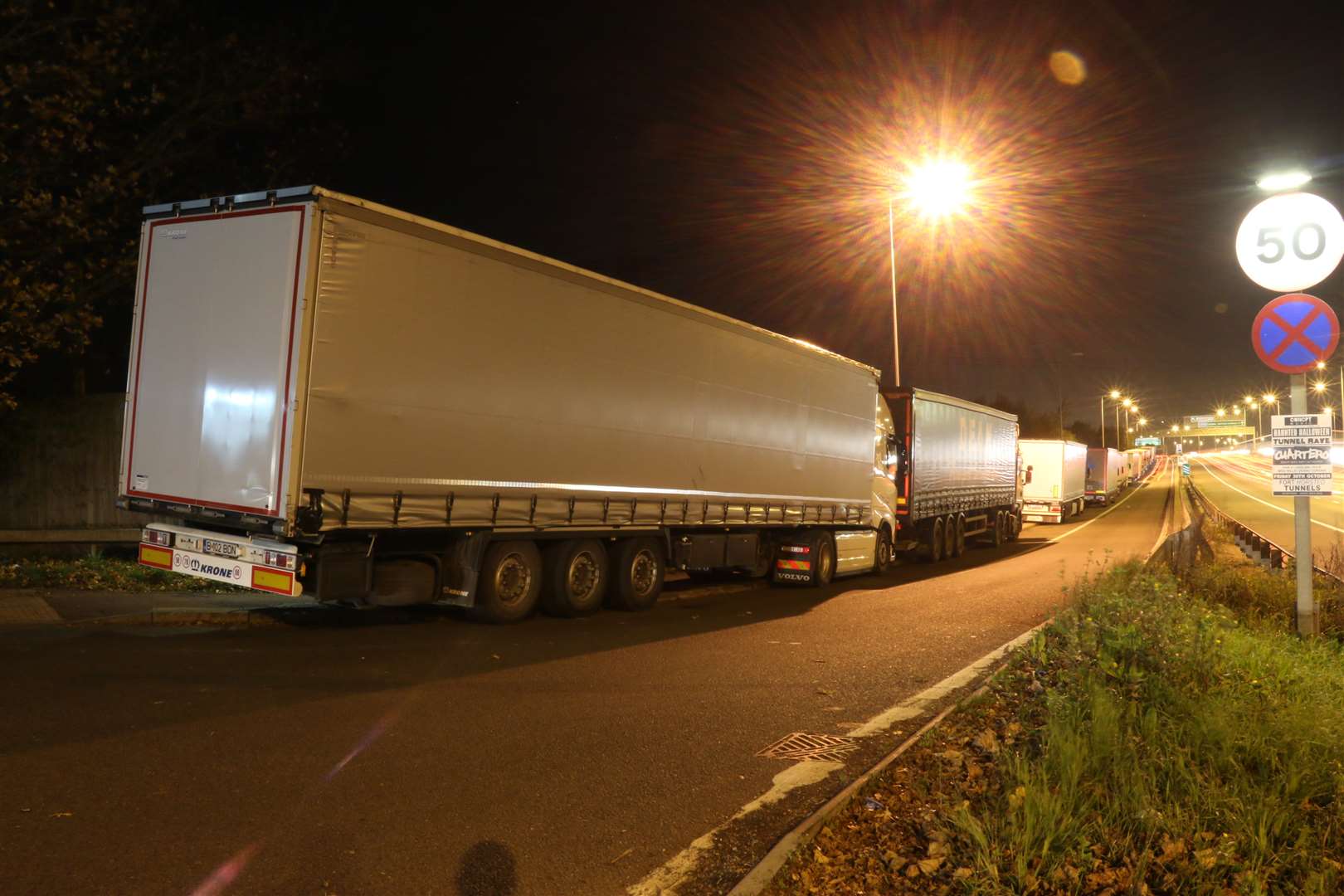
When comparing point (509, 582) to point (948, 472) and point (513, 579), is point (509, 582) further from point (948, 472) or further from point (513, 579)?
point (948, 472)

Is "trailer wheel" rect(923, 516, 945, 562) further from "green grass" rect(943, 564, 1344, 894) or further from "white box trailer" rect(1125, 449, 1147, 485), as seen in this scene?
"white box trailer" rect(1125, 449, 1147, 485)

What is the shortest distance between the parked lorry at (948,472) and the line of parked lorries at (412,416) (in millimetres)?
7799

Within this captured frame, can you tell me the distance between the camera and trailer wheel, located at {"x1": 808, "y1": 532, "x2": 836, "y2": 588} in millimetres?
16016

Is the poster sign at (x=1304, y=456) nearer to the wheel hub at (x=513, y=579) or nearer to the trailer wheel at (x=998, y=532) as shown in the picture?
the wheel hub at (x=513, y=579)

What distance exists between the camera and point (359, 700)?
6.93 metres

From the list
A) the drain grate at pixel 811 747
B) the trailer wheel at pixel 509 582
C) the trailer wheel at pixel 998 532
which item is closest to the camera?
the drain grate at pixel 811 747

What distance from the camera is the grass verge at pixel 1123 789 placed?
382cm

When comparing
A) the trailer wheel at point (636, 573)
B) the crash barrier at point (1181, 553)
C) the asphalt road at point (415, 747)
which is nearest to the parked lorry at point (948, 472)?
the crash barrier at point (1181, 553)

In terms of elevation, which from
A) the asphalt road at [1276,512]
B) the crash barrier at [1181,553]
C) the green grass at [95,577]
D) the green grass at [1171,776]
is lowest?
the green grass at [95,577]

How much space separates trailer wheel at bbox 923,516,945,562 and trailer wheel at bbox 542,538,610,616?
1260 cm

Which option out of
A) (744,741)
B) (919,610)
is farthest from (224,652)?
(919,610)

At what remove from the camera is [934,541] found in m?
22.3

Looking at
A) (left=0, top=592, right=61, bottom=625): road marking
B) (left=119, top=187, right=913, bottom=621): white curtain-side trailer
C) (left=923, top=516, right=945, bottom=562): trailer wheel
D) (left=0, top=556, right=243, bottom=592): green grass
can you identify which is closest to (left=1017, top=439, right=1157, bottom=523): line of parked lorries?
(left=923, top=516, right=945, bottom=562): trailer wheel

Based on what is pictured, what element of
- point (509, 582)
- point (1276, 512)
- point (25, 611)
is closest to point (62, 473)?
point (25, 611)
